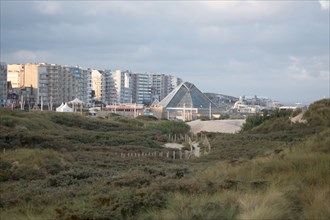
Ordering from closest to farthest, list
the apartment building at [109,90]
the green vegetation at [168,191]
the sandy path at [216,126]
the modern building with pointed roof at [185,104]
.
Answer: the green vegetation at [168,191]
the sandy path at [216,126]
the modern building with pointed roof at [185,104]
the apartment building at [109,90]

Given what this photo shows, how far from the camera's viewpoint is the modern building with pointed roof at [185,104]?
426ft

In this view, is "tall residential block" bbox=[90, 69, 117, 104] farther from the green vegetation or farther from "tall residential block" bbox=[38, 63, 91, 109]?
the green vegetation

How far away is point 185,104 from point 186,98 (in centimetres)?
521

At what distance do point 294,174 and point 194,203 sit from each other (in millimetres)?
5370

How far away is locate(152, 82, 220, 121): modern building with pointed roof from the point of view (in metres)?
130

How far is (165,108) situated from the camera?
132 m

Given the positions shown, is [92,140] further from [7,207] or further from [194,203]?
[194,203]

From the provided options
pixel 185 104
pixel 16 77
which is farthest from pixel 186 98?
pixel 16 77

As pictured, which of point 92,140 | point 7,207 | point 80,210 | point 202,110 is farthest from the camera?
point 202,110

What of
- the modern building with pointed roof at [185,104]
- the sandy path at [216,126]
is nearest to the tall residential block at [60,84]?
the modern building with pointed roof at [185,104]

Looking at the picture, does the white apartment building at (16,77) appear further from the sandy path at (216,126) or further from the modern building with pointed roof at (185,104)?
the sandy path at (216,126)

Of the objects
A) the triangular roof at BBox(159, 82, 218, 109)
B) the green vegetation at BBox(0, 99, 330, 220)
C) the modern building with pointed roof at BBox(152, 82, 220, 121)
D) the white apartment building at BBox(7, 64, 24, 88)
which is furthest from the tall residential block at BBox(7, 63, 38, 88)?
the green vegetation at BBox(0, 99, 330, 220)

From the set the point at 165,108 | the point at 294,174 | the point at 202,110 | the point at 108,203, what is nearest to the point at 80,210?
the point at 108,203

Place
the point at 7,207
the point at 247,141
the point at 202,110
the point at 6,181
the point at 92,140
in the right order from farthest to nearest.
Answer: the point at 202,110, the point at 92,140, the point at 247,141, the point at 6,181, the point at 7,207
